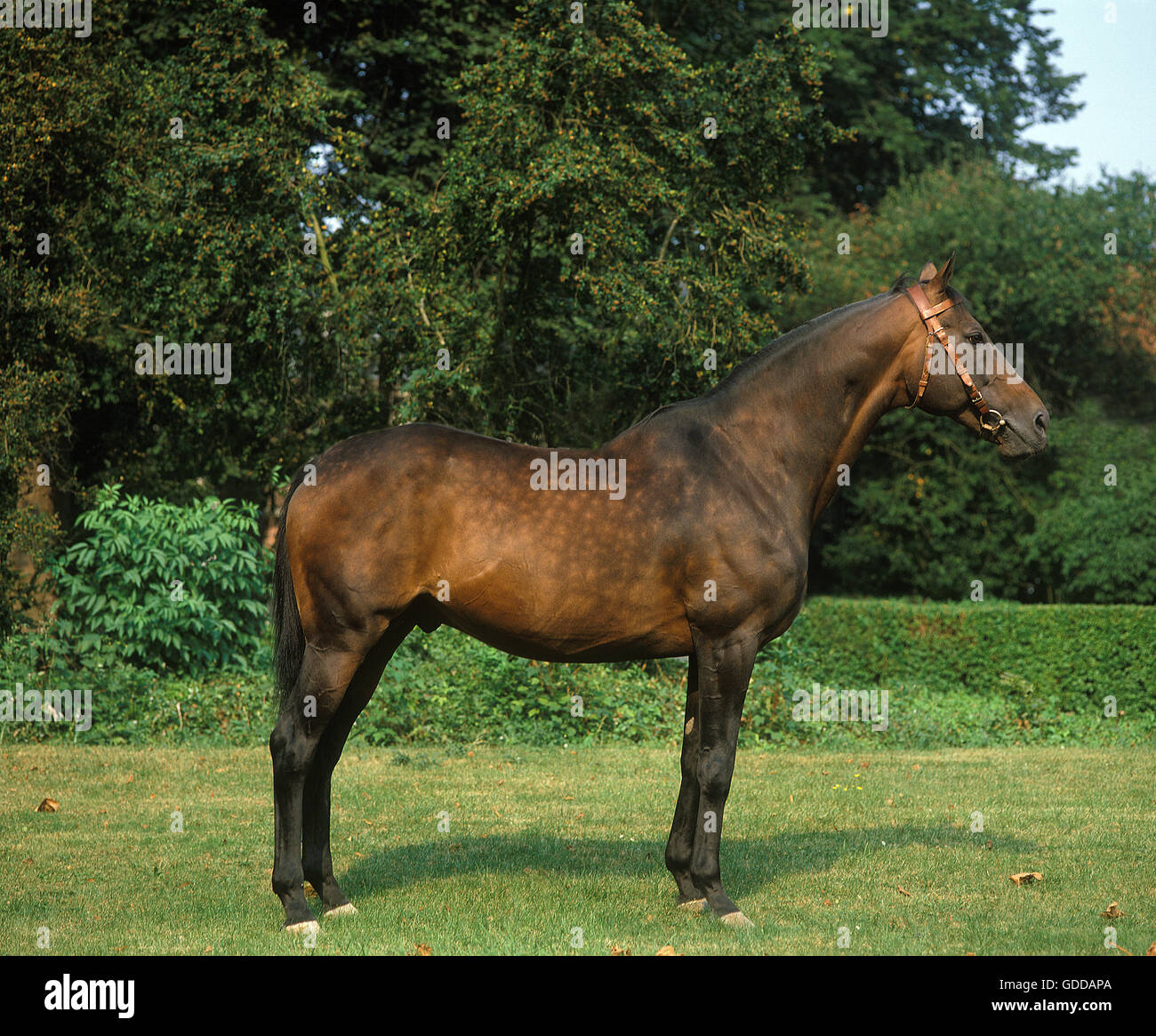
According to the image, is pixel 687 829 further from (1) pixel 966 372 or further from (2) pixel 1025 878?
(1) pixel 966 372

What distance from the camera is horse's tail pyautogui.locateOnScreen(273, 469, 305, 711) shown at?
5.45 m

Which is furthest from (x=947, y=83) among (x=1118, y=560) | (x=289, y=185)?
(x=289, y=185)

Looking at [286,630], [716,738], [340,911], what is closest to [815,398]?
[716,738]

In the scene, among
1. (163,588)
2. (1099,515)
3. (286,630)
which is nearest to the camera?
(286,630)

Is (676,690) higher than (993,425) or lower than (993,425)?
lower

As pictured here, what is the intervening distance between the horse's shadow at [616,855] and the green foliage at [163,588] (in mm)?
5223

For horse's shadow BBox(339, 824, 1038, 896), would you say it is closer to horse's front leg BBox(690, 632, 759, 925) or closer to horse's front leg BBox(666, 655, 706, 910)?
horse's front leg BBox(666, 655, 706, 910)

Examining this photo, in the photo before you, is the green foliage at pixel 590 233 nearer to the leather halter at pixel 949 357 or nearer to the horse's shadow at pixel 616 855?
the horse's shadow at pixel 616 855

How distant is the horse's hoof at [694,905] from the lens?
17.7 ft

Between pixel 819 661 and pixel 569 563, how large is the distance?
9.26 meters

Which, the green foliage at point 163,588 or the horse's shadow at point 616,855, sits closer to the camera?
the horse's shadow at point 616,855

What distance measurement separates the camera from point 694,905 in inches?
215

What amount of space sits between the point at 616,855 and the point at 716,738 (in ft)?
5.92

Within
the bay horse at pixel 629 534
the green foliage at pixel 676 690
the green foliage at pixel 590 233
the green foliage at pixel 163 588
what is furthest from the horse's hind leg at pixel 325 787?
the green foliage at pixel 590 233
